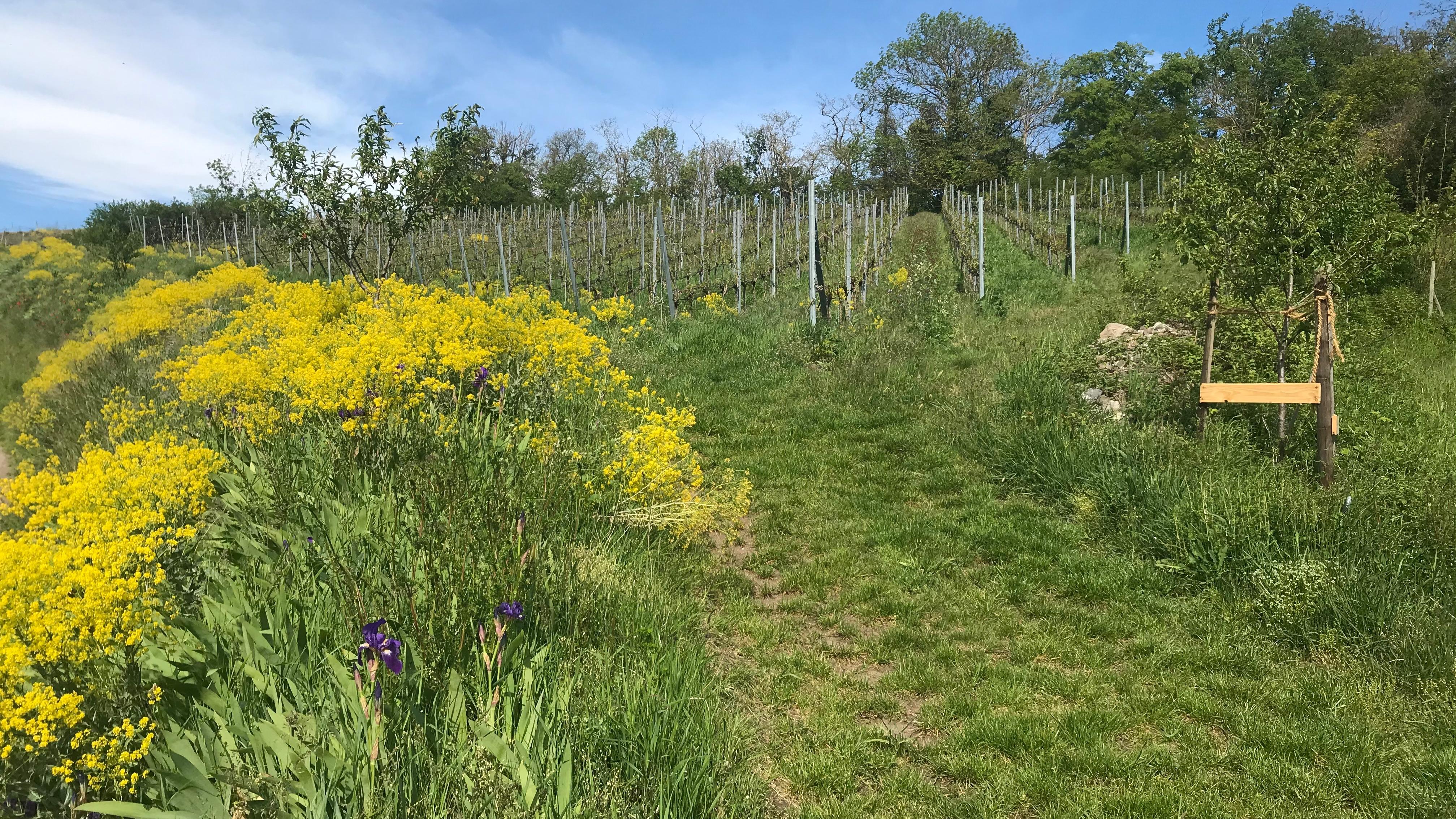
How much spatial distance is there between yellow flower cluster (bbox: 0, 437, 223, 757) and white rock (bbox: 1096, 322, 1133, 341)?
8103mm

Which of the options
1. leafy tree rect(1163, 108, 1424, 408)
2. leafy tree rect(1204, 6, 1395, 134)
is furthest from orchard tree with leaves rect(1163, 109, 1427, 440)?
leafy tree rect(1204, 6, 1395, 134)

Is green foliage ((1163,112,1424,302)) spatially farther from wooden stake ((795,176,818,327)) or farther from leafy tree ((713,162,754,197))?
leafy tree ((713,162,754,197))

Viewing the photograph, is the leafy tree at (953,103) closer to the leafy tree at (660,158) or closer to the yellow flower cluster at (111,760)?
the leafy tree at (660,158)

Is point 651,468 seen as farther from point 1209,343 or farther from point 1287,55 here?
point 1287,55

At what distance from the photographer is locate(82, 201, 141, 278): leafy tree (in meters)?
21.4

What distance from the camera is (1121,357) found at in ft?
22.9

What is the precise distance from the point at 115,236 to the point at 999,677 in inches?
1225

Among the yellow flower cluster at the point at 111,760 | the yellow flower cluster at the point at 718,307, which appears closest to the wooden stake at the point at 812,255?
the yellow flower cluster at the point at 718,307

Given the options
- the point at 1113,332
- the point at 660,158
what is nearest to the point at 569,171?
the point at 660,158

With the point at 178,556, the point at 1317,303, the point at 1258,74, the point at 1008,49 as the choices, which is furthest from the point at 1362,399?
the point at 1008,49

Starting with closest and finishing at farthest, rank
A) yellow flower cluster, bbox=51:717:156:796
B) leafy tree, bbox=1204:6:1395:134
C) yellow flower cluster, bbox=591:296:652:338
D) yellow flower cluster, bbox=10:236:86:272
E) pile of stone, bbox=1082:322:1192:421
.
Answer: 1. yellow flower cluster, bbox=51:717:156:796
2. pile of stone, bbox=1082:322:1192:421
3. yellow flower cluster, bbox=591:296:652:338
4. yellow flower cluster, bbox=10:236:86:272
5. leafy tree, bbox=1204:6:1395:134

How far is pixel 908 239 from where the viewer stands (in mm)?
25156

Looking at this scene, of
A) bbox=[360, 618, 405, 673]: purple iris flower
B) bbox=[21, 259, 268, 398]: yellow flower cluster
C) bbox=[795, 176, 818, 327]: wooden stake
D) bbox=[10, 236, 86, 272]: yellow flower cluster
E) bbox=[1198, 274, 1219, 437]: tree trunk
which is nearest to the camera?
bbox=[360, 618, 405, 673]: purple iris flower

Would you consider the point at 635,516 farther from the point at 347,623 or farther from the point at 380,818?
the point at 380,818
